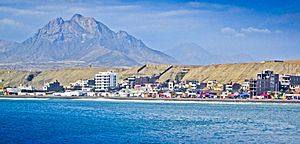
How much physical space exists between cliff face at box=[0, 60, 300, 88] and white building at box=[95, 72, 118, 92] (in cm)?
1558

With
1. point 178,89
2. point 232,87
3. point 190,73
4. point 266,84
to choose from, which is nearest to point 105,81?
point 178,89

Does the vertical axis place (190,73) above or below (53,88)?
above

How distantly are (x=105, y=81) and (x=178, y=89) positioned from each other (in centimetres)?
1944

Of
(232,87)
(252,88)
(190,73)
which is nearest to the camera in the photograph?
(252,88)

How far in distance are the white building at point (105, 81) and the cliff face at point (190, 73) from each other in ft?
51.1

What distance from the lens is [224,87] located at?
120 metres

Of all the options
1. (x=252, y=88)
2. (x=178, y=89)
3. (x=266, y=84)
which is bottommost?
(x=178, y=89)

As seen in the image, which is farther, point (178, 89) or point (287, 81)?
point (178, 89)

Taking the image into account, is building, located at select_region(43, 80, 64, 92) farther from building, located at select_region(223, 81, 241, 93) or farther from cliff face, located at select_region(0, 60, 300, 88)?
building, located at select_region(223, 81, 241, 93)

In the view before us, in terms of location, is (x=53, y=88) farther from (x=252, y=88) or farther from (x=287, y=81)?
(x=287, y=81)

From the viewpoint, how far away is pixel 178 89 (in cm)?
12631

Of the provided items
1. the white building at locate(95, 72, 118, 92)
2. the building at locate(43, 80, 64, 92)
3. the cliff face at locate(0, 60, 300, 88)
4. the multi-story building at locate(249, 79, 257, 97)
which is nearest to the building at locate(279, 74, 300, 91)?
the multi-story building at locate(249, 79, 257, 97)

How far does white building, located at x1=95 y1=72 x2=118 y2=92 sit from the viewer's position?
13612 centimetres

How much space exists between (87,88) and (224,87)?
35781 millimetres
